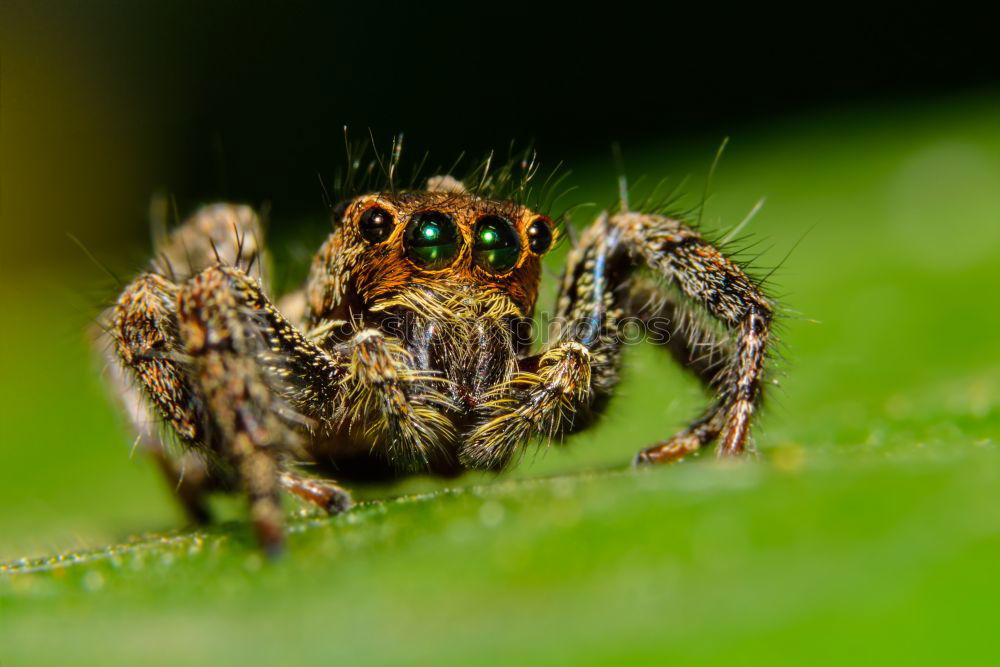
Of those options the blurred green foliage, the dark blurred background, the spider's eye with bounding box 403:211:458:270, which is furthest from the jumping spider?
the dark blurred background

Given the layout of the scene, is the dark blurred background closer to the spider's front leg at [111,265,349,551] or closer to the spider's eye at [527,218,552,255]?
the spider's eye at [527,218,552,255]

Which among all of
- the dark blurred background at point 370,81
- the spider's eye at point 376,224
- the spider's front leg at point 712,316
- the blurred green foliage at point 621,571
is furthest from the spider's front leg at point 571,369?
the dark blurred background at point 370,81

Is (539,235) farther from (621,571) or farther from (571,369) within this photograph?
(621,571)

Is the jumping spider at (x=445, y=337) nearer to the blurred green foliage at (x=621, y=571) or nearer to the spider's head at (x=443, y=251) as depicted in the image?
the spider's head at (x=443, y=251)

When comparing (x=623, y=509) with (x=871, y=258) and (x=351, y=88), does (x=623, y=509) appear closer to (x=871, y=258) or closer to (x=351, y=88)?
(x=871, y=258)

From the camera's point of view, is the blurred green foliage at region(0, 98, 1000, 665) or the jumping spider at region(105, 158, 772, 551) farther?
the jumping spider at region(105, 158, 772, 551)

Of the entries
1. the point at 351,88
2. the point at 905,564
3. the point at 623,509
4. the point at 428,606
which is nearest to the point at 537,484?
the point at 623,509
